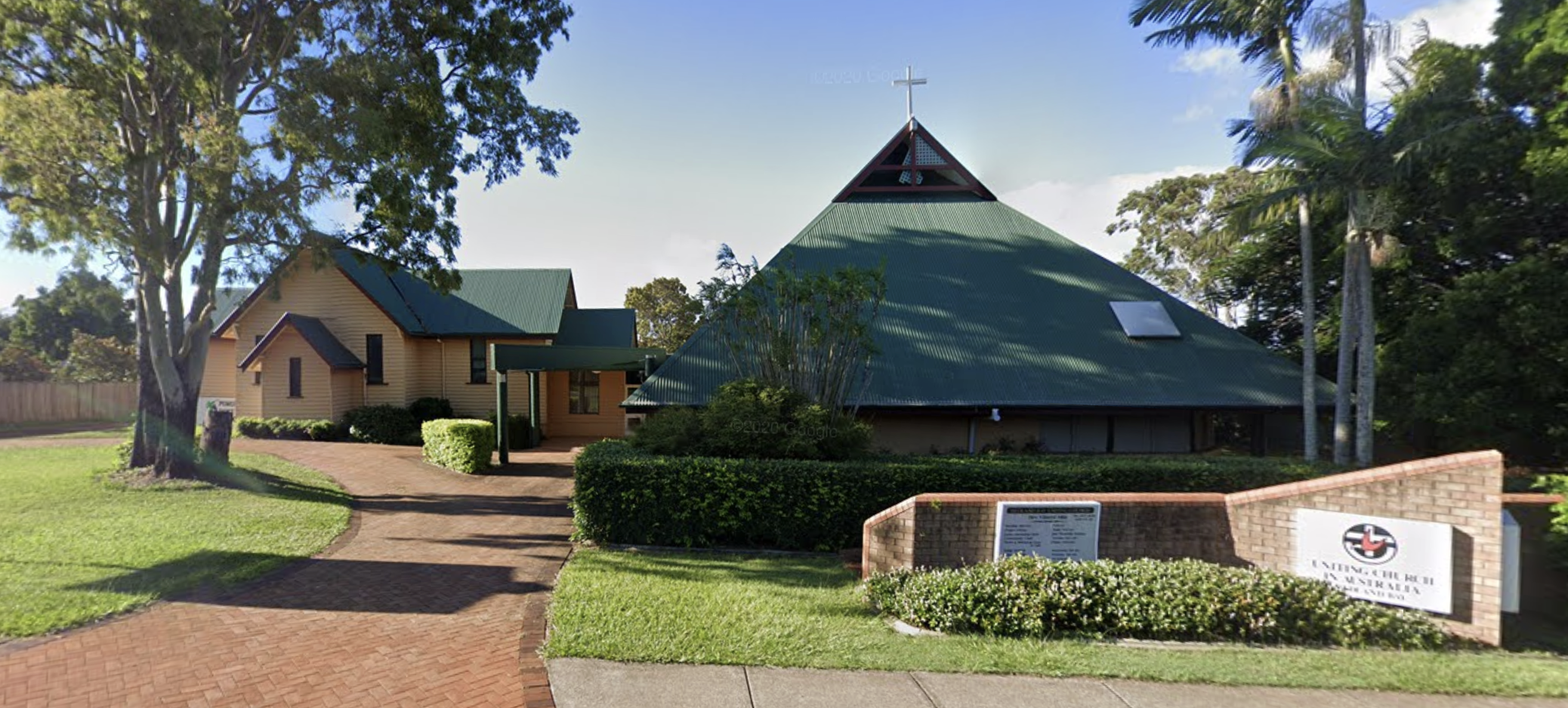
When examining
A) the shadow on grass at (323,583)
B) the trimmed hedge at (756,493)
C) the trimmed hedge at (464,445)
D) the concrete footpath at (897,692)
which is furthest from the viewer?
the trimmed hedge at (464,445)

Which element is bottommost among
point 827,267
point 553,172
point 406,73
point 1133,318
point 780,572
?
point 780,572

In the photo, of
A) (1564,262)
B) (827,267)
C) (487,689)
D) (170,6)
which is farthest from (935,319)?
(170,6)

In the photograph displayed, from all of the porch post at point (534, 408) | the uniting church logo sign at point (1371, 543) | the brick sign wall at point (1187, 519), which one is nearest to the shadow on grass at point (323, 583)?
the brick sign wall at point (1187, 519)

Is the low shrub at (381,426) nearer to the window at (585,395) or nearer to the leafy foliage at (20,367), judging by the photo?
the window at (585,395)

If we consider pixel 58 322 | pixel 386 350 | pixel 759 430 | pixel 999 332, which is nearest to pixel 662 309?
pixel 386 350

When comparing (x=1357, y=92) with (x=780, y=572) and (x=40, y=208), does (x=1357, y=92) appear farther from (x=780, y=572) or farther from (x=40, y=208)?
(x=40, y=208)

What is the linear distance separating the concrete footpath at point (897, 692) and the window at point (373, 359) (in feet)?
70.4

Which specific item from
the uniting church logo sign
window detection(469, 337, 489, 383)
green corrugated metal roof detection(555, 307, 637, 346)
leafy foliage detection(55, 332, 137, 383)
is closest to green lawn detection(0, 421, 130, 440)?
window detection(469, 337, 489, 383)

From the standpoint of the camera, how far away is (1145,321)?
16.4 metres

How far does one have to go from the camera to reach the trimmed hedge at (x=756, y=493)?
9.41 meters

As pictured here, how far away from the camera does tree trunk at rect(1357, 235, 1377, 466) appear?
544 inches

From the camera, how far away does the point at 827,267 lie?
1722 cm

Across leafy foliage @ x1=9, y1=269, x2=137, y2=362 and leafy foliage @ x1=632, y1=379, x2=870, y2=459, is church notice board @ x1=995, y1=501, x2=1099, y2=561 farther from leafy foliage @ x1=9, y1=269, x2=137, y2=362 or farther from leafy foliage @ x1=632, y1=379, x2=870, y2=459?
leafy foliage @ x1=9, y1=269, x2=137, y2=362

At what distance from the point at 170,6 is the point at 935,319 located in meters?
15.4
